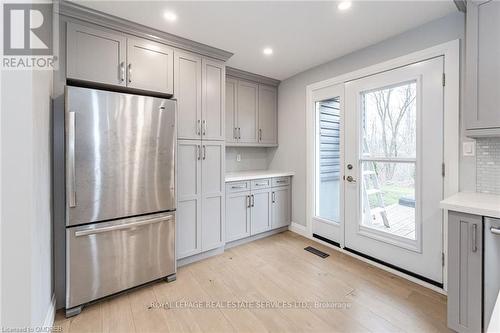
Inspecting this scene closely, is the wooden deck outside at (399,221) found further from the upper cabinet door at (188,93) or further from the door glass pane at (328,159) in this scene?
the upper cabinet door at (188,93)

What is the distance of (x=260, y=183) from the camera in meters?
3.20

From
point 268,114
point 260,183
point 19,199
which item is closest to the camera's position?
point 19,199

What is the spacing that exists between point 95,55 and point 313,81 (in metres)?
2.54

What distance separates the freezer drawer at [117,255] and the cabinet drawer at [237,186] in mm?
858

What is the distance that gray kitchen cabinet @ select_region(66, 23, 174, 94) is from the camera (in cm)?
189

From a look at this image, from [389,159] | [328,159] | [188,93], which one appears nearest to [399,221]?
[389,159]

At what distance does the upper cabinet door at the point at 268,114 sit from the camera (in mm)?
3635

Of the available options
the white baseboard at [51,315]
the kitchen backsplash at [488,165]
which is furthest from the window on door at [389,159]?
the white baseboard at [51,315]

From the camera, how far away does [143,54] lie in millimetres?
2188

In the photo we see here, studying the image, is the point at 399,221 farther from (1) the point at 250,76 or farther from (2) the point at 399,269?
(1) the point at 250,76

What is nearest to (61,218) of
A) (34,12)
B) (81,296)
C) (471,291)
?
(81,296)

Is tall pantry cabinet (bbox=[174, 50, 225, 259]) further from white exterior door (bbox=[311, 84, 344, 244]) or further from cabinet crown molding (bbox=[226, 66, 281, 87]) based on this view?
white exterior door (bbox=[311, 84, 344, 244])

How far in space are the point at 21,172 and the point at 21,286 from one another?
617mm

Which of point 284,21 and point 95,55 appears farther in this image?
point 284,21
